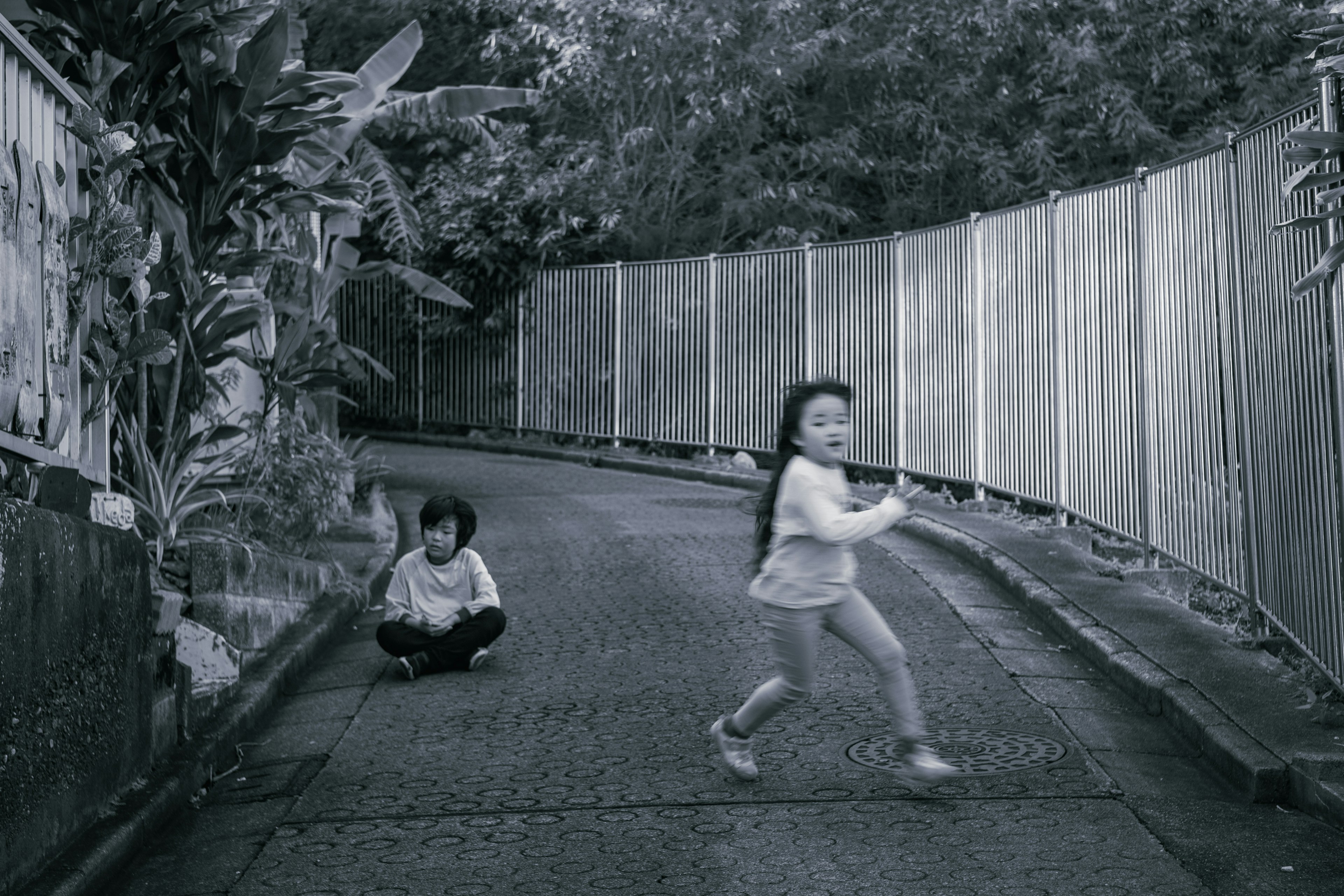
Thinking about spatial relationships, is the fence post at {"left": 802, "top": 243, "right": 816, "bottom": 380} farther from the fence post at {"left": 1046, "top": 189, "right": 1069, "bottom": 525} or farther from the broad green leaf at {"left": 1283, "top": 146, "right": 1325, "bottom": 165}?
the broad green leaf at {"left": 1283, "top": 146, "right": 1325, "bottom": 165}

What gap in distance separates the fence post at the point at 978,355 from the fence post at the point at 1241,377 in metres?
5.39

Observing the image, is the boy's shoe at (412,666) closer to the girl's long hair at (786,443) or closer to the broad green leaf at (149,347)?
the broad green leaf at (149,347)

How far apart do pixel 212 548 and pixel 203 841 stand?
2.76 meters

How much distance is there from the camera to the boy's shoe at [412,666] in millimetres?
7598

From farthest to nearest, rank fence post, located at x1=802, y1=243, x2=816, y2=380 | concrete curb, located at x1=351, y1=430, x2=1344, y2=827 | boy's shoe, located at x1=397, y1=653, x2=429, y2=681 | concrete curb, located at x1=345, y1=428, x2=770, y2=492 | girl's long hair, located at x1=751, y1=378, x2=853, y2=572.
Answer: concrete curb, located at x1=345, y1=428, x2=770, y2=492 → fence post, located at x1=802, y1=243, x2=816, y2=380 → boy's shoe, located at x1=397, y1=653, x2=429, y2=681 → girl's long hair, located at x1=751, y1=378, x2=853, y2=572 → concrete curb, located at x1=351, y1=430, x2=1344, y2=827

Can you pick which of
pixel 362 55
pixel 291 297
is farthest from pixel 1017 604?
pixel 362 55

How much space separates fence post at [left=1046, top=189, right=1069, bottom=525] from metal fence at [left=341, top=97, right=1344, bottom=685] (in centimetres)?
2

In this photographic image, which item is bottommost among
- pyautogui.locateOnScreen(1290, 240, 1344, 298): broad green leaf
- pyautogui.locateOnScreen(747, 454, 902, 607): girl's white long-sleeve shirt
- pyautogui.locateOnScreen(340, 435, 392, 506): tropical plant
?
pyautogui.locateOnScreen(747, 454, 902, 607): girl's white long-sleeve shirt

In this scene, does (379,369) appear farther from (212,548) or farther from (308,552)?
(212,548)

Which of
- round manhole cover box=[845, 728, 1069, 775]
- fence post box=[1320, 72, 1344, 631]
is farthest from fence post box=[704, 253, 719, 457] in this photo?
fence post box=[1320, 72, 1344, 631]

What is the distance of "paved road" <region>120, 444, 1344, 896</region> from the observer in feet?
15.4

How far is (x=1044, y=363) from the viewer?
37.6 feet

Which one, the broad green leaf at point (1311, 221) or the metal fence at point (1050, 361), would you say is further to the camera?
the metal fence at point (1050, 361)

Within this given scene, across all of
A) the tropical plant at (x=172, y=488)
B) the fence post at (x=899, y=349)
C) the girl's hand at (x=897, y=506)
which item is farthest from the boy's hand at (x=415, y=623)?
the fence post at (x=899, y=349)
